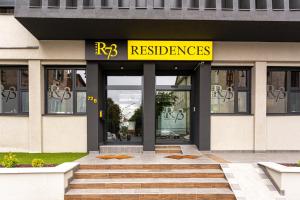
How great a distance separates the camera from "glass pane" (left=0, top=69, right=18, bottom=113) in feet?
32.0

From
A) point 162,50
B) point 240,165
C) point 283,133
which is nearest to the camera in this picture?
point 240,165

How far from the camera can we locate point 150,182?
251 inches

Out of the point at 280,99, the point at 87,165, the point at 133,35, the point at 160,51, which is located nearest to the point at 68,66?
the point at 133,35

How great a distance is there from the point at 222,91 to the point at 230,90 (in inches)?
12.2

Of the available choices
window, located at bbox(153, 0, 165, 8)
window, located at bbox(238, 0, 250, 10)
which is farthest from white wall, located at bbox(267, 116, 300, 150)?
window, located at bbox(153, 0, 165, 8)

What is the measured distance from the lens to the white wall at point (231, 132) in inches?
376

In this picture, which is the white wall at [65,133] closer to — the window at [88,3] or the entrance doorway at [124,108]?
the entrance doorway at [124,108]

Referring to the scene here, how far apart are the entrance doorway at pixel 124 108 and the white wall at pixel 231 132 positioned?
2867 mm

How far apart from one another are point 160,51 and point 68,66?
11.4ft

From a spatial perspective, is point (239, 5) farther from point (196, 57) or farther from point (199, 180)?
point (199, 180)

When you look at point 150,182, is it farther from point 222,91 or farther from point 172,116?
point 222,91

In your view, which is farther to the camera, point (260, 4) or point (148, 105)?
point (148, 105)

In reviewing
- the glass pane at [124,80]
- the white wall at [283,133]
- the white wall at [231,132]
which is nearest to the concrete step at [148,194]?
the white wall at [231,132]

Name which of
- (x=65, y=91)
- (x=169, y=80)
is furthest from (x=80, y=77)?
(x=169, y=80)
